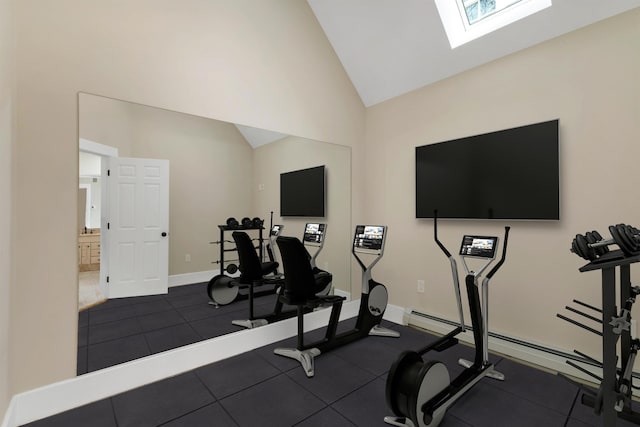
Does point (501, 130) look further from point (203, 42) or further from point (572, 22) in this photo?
point (203, 42)

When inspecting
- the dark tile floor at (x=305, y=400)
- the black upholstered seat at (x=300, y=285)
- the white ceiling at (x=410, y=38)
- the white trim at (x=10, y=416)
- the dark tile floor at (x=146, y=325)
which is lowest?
the dark tile floor at (x=305, y=400)

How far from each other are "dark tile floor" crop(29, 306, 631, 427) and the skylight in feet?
10.4

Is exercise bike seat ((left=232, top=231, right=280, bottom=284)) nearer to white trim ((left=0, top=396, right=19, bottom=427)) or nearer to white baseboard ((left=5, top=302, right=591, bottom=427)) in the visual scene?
white baseboard ((left=5, top=302, right=591, bottom=427))

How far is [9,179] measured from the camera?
1938 millimetres

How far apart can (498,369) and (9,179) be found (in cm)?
391

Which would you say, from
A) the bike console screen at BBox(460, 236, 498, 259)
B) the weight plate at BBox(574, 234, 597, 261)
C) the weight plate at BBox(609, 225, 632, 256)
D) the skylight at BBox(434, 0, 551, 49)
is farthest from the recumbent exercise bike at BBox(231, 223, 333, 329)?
the skylight at BBox(434, 0, 551, 49)

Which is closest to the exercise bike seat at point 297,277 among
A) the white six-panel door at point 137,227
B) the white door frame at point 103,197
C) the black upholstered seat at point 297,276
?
the black upholstered seat at point 297,276

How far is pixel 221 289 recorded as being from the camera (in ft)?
10.6

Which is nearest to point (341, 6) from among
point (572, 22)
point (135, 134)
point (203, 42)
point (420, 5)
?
point (420, 5)

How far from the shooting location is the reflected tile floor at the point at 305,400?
1995mm

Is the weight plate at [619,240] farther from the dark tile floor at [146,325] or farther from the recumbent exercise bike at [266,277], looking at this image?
the dark tile floor at [146,325]

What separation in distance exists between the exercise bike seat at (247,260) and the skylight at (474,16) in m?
2.94

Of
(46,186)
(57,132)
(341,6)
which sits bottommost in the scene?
(46,186)

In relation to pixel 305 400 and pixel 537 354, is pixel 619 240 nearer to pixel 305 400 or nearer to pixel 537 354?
pixel 537 354
